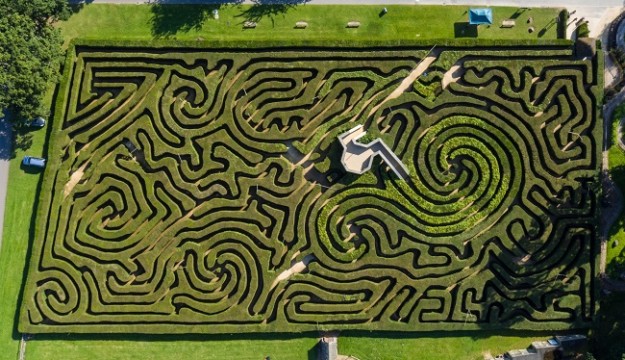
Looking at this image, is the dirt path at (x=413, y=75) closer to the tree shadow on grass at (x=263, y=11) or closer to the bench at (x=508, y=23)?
the bench at (x=508, y=23)

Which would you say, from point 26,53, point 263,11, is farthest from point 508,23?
point 26,53

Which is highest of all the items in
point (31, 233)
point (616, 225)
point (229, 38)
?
point (229, 38)

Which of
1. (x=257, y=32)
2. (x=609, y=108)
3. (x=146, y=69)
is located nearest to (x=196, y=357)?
(x=146, y=69)

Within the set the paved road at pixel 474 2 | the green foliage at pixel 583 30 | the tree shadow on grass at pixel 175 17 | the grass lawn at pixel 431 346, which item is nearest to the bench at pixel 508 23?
the paved road at pixel 474 2

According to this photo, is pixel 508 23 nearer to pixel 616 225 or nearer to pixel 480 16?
pixel 480 16

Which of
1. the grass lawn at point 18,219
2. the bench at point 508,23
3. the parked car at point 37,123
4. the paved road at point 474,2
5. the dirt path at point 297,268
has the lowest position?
the dirt path at point 297,268

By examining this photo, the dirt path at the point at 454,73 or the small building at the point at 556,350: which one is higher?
the dirt path at the point at 454,73

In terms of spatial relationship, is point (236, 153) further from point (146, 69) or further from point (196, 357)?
point (196, 357)
